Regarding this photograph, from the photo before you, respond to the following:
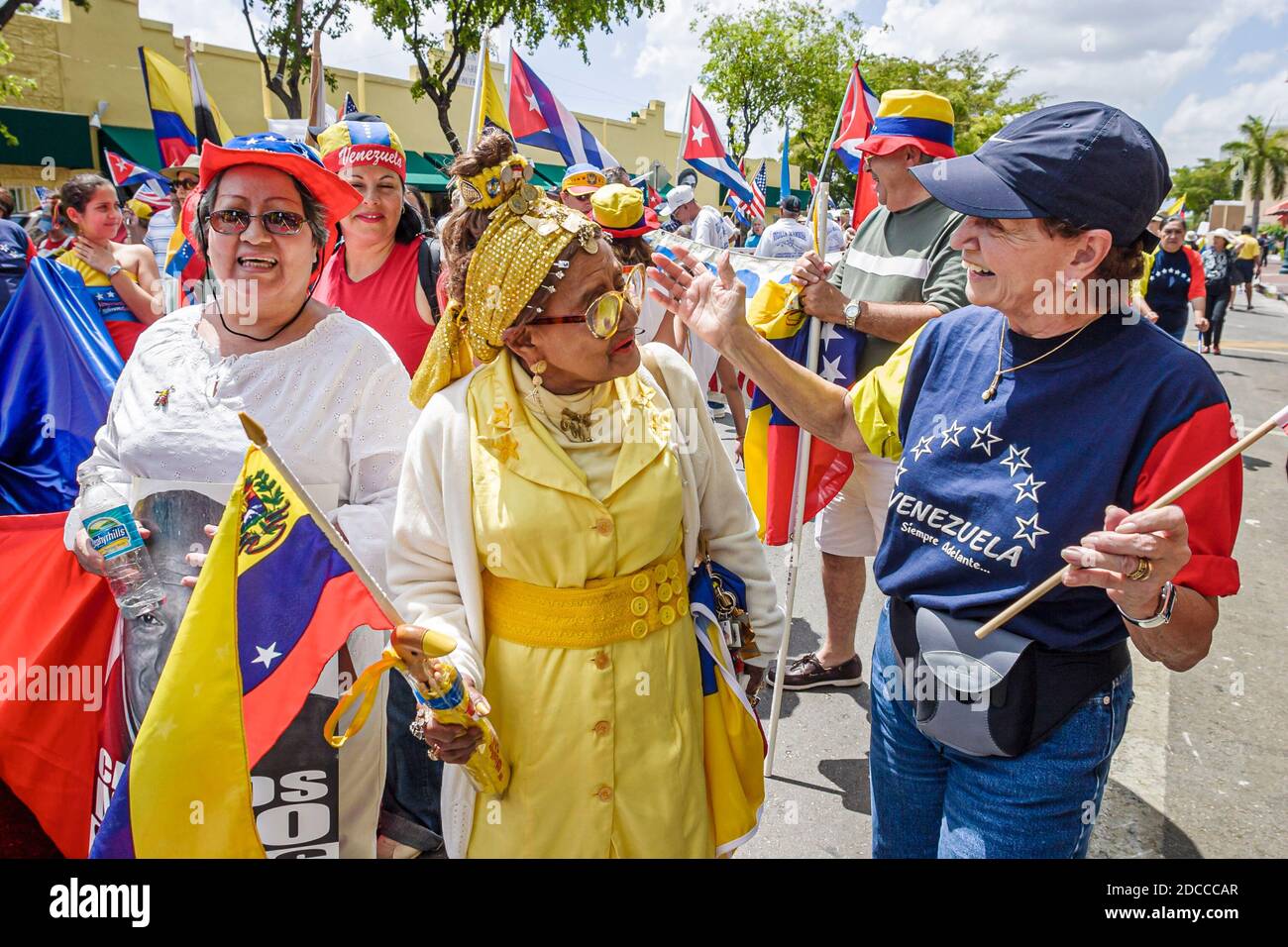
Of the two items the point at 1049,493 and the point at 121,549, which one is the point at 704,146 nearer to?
the point at 121,549

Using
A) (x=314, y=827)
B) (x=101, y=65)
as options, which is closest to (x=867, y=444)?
(x=314, y=827)

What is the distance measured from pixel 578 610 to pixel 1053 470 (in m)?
1.01

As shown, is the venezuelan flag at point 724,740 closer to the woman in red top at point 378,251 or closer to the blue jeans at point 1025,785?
the blue jeans at point 1025,785

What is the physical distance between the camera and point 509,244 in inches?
73.4

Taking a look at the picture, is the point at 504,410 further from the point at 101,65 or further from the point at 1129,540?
the point at 101,65

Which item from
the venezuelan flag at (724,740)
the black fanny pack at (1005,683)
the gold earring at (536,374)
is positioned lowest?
the venezuelan flag at (724,740)

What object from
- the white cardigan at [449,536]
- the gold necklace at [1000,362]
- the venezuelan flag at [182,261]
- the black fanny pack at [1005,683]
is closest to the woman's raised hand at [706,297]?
the white cardigan at [449,536]

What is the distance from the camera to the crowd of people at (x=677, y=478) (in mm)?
1684

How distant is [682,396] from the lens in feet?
7.17

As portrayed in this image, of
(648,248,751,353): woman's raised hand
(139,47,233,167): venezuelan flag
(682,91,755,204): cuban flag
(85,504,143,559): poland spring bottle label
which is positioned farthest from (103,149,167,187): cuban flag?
(648,248,751,353): woman's raised hand

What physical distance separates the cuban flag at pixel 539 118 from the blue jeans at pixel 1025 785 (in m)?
6.15

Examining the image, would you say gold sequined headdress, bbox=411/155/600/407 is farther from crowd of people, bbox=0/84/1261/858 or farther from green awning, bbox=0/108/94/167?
green awning, bbox=0/108/94/167

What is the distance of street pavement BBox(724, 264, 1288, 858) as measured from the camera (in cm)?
320

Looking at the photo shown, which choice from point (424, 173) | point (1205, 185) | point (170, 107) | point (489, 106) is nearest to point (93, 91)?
point (424, 173)
